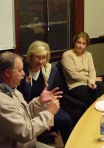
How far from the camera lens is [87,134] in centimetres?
215

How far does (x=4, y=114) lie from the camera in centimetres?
197

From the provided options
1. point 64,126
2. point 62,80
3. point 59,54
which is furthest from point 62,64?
point 64,126

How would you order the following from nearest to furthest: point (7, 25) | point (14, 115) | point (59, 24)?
1. point (14, 115)
2. point (7, 25)
3. point (59, 24)

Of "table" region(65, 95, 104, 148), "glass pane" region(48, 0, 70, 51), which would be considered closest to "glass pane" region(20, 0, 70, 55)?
"glass pane" region(48, 0, 70, 51)

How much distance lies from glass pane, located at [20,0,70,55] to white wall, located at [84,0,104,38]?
11.6 inches

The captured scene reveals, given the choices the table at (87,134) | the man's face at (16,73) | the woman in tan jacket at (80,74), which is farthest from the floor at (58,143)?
the man's face at (16,73)

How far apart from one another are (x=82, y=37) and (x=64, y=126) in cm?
124

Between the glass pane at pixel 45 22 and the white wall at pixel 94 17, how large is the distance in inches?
11.6

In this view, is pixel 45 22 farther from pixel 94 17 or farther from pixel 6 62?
pixel 6 62

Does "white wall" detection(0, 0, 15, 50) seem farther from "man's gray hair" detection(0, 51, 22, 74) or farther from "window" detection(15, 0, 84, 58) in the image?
"man's gray hair" detection(0, 51, 22, 74)

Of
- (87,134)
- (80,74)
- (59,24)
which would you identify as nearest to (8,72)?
(87,134)

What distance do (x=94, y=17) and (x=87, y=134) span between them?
9.83ft

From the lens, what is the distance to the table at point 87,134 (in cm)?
200

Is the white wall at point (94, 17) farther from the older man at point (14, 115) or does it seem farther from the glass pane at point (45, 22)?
the older man at point (14, 115)
